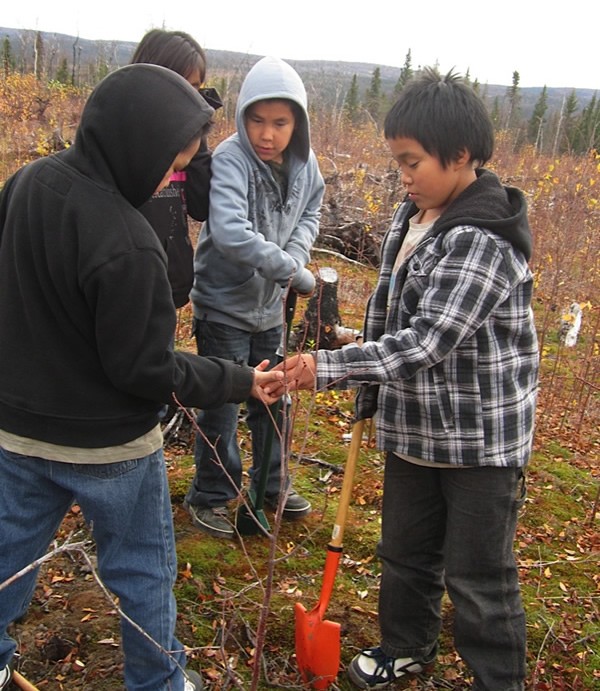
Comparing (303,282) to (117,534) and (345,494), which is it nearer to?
(345,494)

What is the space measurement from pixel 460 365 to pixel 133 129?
3.65 feet

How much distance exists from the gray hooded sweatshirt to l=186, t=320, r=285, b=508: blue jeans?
6cm

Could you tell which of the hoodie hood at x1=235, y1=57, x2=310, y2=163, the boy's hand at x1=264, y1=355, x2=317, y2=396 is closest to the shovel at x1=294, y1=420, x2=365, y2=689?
the boy's hand at x1=264, y1=355, x2=317, y2=396

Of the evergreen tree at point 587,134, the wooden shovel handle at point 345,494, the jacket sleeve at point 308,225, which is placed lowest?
the wooden shovel handle at point 345,494

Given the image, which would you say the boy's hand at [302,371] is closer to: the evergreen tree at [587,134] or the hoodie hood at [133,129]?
the hoodie hood at [133,129]

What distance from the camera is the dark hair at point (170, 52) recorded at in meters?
2.54

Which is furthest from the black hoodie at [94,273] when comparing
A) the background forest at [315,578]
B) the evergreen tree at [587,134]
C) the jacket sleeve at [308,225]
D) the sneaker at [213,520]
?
the evergreen tree at [587,134]

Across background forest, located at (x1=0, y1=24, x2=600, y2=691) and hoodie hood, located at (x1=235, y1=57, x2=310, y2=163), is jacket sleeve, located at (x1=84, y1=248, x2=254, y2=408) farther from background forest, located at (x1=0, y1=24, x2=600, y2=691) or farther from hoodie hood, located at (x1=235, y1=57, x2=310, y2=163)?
hoodie hood, located at (x1=235, y1=57, x2=310, y2=163)

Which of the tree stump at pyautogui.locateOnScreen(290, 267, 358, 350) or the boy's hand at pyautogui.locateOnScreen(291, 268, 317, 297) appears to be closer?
the boy's hand at pyautogui.locateOnScreen(291, 268, 317, 297)

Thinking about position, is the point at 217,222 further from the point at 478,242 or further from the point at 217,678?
the point at 217,678

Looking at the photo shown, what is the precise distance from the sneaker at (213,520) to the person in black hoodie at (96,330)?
49.5 inches

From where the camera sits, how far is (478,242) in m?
1.85

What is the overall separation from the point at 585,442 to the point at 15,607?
14.0 feet

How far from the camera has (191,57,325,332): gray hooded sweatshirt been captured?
2.64 m
